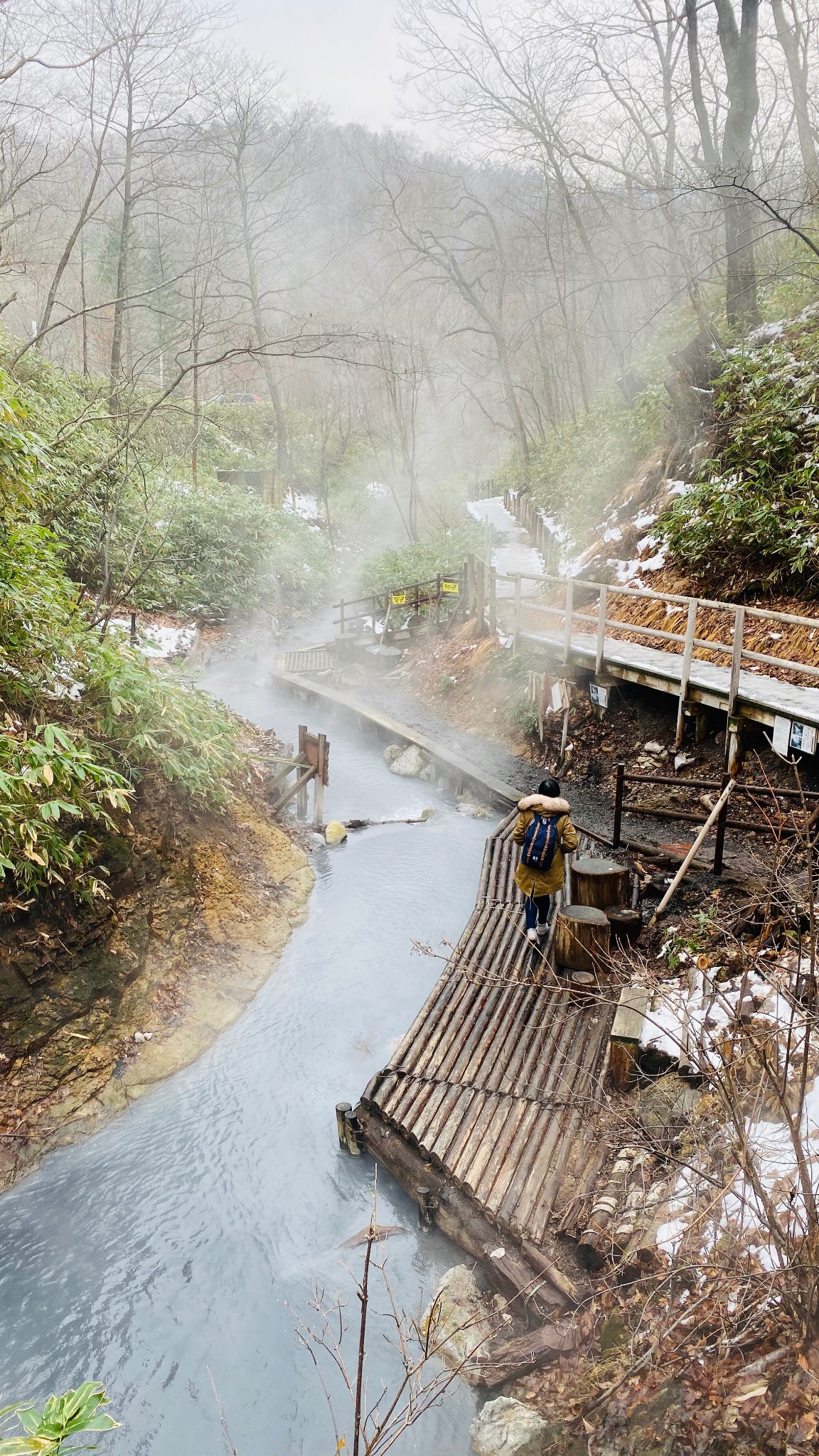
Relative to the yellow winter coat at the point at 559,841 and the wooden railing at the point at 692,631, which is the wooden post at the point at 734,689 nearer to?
the wooden railing at the point at 692,631

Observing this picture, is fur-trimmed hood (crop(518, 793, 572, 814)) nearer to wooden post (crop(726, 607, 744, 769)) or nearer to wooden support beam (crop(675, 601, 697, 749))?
wooden post (crop(726, 607, 744, 769))

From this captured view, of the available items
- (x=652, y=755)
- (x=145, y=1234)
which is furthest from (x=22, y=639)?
(x=652, y=755)

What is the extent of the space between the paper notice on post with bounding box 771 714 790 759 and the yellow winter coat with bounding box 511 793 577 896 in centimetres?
284

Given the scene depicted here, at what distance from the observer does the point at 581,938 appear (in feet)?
21.5

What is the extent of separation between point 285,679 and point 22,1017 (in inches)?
552

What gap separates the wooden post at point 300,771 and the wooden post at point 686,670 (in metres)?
5.45

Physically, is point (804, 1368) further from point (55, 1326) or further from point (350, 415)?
point (350, 415)

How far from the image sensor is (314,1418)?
467cm

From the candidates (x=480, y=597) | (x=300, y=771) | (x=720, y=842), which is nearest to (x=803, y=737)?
(x=720, y=842)

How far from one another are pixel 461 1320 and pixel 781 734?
6.22m

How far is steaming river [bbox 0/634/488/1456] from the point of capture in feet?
15.5

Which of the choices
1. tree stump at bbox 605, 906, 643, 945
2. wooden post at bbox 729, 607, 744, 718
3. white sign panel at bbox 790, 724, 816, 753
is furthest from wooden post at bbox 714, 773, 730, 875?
wooden post at bbox 729, 607, 744, 718

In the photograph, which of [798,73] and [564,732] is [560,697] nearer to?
[564,732]

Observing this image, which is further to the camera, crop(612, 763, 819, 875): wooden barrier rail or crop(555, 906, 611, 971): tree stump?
crop(555, 906, 611, 971): tree stump
